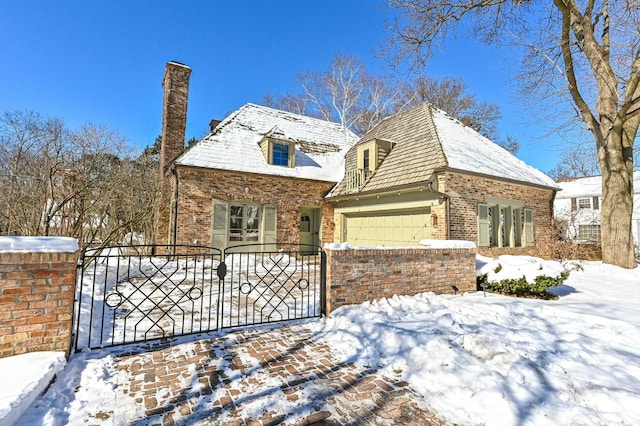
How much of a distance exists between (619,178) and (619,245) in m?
2.36

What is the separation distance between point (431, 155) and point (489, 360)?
26.6ft

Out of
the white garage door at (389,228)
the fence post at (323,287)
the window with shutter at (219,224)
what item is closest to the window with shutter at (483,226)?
the white garage door at (389,228)

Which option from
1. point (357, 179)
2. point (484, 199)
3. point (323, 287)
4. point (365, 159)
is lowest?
point (323, 287)

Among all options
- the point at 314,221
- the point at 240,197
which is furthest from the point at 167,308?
the point at 314,221

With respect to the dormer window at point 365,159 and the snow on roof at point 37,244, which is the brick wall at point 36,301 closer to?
the snow on roof at point 37,244

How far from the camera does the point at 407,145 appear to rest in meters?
12.1

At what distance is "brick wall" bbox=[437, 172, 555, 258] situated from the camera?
9.55 m

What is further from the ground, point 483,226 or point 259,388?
point 483,226

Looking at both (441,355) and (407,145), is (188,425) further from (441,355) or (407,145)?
(407,145)

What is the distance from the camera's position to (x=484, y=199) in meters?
10.4

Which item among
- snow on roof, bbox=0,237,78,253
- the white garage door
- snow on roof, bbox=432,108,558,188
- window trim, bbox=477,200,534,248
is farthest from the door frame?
snow on roof, bbox=0,237,78,253

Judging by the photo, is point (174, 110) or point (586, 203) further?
point (586, 203)

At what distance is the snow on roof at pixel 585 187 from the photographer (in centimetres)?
2423

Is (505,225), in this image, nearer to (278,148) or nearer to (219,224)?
(278,148)
